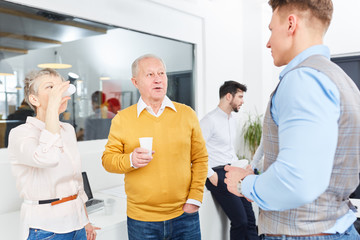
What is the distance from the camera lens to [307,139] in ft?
2.59

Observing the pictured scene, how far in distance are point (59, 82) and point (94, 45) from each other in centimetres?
152

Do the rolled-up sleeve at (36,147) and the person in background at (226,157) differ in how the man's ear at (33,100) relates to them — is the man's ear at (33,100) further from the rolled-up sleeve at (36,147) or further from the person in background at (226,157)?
the person in background at (226,157)

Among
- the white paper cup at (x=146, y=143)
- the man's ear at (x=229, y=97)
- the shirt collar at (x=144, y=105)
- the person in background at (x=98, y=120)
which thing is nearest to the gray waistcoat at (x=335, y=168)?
the white paper cup at (x=146, y=143)

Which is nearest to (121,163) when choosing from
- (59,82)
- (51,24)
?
(59,82)

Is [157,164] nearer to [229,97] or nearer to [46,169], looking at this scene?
[46,169]

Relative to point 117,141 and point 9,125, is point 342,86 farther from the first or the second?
point 9,125

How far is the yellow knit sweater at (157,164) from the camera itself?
171 centimetres

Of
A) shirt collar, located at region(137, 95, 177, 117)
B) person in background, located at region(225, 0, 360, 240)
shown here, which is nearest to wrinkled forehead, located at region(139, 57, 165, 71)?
shirt collar, located at region(137, 95, 177, 117)

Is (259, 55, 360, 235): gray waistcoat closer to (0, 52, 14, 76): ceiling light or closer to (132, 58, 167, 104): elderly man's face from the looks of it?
(132, 58, 167, 104): elderly man's face

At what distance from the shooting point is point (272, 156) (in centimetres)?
99

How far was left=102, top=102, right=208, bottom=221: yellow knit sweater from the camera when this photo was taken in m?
1.71

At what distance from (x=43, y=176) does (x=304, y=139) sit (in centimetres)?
115

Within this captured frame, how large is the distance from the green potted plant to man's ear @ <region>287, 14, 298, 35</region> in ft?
12.7

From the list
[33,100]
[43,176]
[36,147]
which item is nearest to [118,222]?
[43,176]
